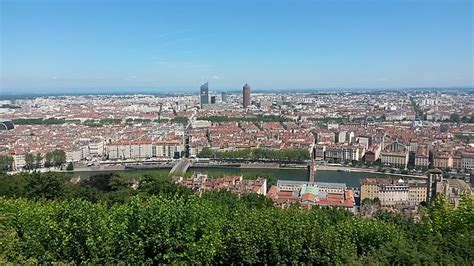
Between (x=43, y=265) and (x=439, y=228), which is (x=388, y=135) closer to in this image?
(x=439, y=228)

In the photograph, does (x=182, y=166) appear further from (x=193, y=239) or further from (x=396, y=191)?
(x=193, y=239)

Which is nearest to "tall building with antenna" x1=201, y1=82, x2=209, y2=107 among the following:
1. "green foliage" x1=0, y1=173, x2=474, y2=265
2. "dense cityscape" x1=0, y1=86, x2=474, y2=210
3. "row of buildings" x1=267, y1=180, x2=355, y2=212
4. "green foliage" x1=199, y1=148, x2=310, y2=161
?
"dense cityscape" x1=0, y1=86, x2=474, y2=210

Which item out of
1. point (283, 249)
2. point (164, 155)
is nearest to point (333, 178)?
point (164, 155)

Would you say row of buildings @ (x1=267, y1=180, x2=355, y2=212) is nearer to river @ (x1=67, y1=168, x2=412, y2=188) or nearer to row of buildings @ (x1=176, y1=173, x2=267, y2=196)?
row of buildings @ (x1=176, y1=173, x2=267, y2=196)

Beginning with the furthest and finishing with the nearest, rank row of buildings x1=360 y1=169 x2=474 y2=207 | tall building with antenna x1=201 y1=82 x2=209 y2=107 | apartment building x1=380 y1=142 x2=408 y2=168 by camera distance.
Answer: tall building with antenna x1=201 y1=82 x2=209 y2=107
apartment building x1=380 y1=142 x2=408 y2=168
row of buildings x1=360 y1=169 x2=474 y2=207

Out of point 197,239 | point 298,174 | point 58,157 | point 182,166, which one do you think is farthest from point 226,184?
point 58,157

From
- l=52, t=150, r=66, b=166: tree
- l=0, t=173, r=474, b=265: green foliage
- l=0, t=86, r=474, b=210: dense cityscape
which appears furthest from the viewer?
l=52, t=150, r=66, b=166: tree

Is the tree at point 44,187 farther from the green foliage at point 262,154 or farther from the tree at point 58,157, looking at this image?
the green foliage at point 262,154

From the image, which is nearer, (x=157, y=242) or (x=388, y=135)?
(x=157, y=242)

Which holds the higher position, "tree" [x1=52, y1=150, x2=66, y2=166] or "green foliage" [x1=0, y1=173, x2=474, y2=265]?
"green foliage" [x1=0, y1=173, x2=474, y2=265]
